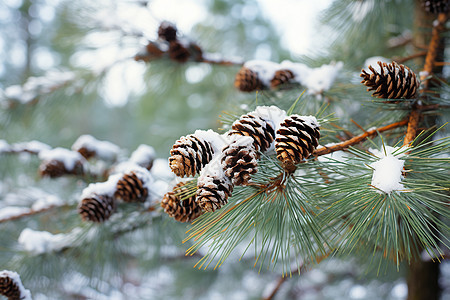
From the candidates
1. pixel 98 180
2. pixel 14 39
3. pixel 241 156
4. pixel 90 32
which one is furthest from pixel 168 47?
pixel 14 39

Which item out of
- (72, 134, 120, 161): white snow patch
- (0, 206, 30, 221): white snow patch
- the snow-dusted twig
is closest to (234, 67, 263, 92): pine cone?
(72, 134, 120, 161): white snow patch

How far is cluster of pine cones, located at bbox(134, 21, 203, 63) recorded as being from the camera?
1.08 m

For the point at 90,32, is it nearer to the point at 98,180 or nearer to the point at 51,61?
the point at 98,180

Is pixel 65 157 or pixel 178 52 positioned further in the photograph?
pixel 178 52

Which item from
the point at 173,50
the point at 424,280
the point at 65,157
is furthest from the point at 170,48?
the point at 424,280

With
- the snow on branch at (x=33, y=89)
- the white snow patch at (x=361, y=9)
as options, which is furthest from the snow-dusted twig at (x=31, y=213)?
the white snow patch at (x=361, y=9)

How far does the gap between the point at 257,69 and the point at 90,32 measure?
0.65 m

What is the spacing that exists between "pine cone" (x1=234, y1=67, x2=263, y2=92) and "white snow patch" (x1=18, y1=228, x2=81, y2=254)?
596 millimetres

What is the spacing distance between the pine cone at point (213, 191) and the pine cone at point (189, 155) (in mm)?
28

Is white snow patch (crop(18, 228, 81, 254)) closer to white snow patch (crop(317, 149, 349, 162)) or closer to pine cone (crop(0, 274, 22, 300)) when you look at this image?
pine cone (crop(0, 274, 22, 300))

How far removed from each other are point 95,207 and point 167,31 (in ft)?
2.04

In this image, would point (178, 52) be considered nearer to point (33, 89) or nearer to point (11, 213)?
point (33, 89)

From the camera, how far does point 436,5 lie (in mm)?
926

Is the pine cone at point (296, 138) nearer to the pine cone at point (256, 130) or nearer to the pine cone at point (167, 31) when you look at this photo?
the pine cone at point (256, 130)
